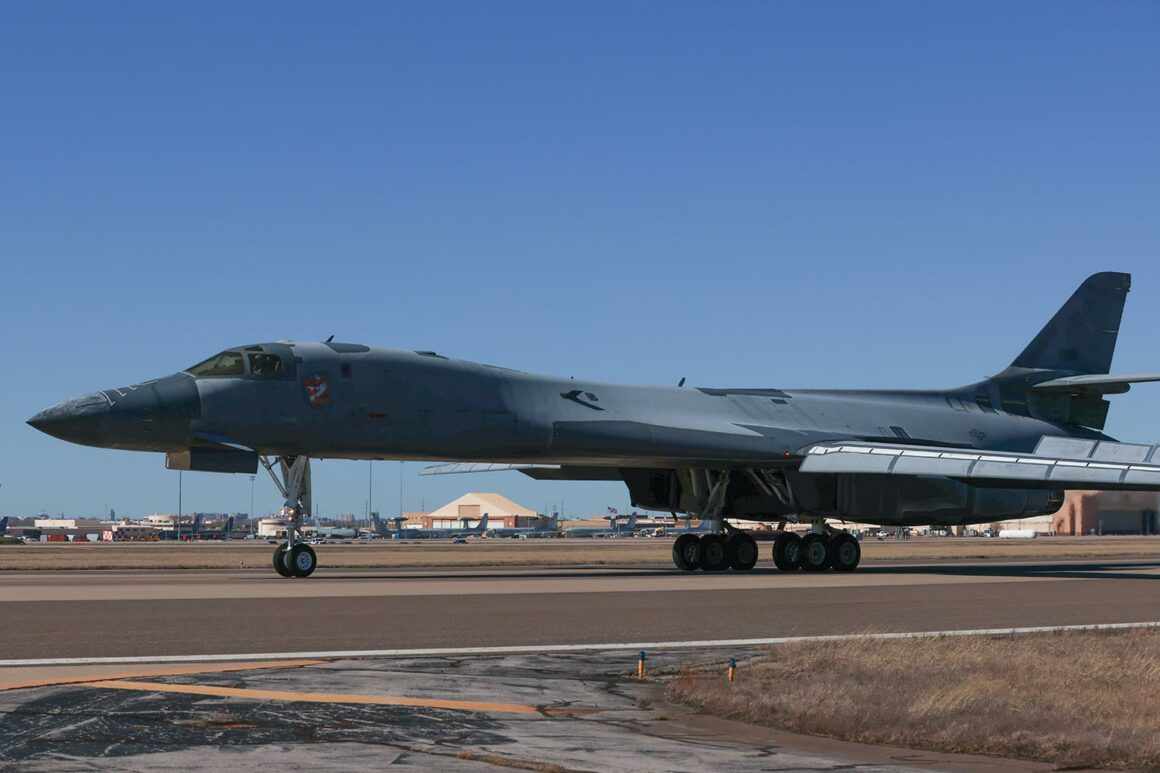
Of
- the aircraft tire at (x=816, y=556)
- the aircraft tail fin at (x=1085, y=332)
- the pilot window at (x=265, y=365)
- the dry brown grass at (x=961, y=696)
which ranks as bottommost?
the dry brown grass at (x=961, y=696)

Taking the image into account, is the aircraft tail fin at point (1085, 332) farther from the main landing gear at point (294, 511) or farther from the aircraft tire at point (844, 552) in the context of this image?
the main landing gear at point (294, 511)

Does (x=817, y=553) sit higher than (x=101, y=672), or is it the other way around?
(x=817, y=553)

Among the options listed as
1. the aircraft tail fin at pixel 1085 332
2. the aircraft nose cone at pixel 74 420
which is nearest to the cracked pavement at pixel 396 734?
the aircraft nose cone at pixel 74 420

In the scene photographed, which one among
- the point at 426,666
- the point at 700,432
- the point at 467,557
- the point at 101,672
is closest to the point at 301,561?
the point at 700,432

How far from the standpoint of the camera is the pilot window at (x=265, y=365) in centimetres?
2556

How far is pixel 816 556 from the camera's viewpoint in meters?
31.1

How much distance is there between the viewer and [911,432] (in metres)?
33.7

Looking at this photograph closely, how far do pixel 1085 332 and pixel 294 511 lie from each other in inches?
865

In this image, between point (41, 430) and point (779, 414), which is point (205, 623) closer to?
point (41, 430)

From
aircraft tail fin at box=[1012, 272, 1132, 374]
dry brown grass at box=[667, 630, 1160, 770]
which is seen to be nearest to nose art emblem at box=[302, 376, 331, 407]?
dry brown grass at box=[667, 630, 1160, 770]

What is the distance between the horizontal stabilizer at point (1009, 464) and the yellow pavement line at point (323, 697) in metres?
20.6

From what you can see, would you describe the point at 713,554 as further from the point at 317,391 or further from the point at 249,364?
the point at 249,364

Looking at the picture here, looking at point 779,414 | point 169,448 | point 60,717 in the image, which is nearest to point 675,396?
point 779,414

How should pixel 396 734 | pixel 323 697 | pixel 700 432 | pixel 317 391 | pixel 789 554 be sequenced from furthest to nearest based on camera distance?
pixel 789 554, pixel 700 432, pixel 317 391, pixel 323 697, pixel 396 734
